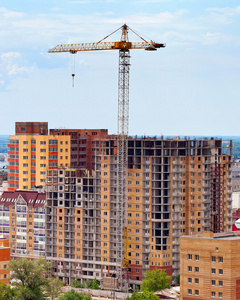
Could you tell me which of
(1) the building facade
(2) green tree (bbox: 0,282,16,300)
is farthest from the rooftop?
(2) green tree (bbox: 0,282,16,300)

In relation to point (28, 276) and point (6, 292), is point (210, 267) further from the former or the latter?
point (6, 292)

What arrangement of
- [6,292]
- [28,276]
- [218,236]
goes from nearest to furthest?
[218,236], [6,292], [28,276]

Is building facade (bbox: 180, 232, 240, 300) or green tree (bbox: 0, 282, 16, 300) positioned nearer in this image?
building facade (bbox: 180, 232, 240, 300)

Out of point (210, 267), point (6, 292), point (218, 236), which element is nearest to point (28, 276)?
point (6, 292)

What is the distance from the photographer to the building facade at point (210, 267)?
170625 mm

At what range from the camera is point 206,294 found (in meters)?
174

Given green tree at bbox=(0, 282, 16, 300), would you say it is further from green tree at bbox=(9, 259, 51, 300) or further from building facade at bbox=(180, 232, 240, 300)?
building facade at bbox=(180, 232, 240, 300)

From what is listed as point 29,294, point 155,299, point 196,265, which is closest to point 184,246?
point 196,265

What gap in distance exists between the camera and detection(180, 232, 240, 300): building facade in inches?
6718

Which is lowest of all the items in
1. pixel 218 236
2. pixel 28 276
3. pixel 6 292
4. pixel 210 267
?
pixel 6 292

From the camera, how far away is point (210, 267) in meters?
173

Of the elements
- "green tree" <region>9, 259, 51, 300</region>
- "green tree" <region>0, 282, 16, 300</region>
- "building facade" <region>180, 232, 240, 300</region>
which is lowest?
"green tree" <region>0, 282, 16, 300</region>

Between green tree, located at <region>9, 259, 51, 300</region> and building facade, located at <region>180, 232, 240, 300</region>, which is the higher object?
building facade, located at <region>180, 232, 240, 300</region>

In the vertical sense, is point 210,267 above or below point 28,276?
above
